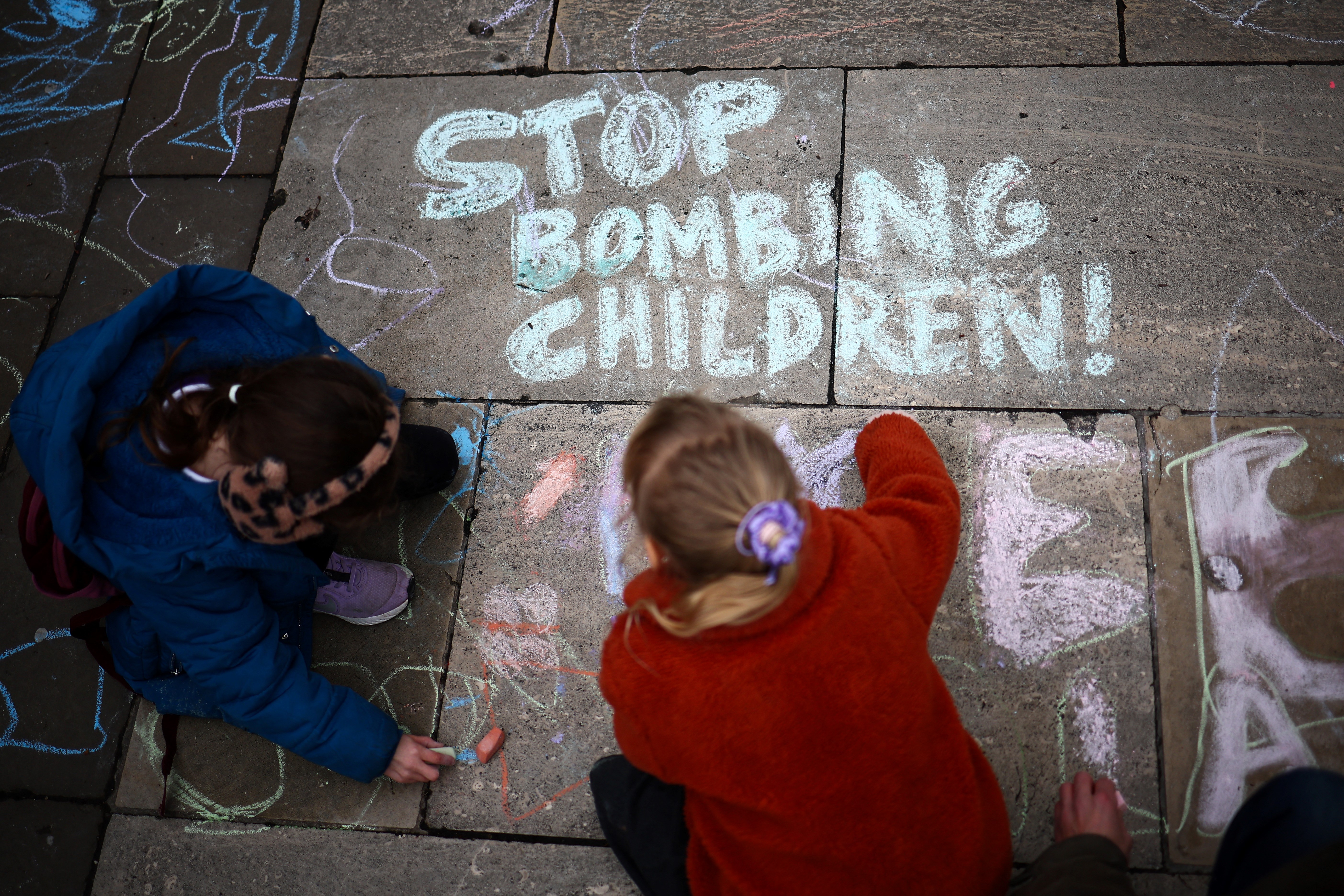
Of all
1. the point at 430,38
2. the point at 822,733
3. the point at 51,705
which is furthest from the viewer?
the point at 430,38

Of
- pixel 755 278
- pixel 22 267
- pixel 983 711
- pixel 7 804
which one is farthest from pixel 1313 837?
pixel 22 267

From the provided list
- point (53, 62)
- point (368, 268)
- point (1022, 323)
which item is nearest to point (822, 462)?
point (1022, 323)

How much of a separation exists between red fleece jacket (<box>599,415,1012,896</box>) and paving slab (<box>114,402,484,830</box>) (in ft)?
2.86

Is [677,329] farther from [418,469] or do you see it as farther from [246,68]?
[246,68]

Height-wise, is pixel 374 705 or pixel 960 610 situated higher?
pixel 960 610

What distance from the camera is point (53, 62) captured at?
3027 mm

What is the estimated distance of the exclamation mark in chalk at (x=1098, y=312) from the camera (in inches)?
85.0

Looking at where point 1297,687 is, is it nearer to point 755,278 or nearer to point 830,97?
point 755,278

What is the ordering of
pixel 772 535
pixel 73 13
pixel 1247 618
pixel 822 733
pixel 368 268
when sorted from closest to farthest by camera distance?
pixel 772 535, pixel 822 733, pixel 1247 618, pixel 368 268, pixel 73 13

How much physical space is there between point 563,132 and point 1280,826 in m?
2.42

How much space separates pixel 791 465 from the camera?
7.13 feet

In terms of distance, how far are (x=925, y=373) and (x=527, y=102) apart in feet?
4.99

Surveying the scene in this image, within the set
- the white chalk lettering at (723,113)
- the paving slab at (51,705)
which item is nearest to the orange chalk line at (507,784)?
the paving slab at (51,705)

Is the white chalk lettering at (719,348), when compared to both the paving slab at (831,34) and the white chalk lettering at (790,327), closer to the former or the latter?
the white chalk lettering at (790,327)
